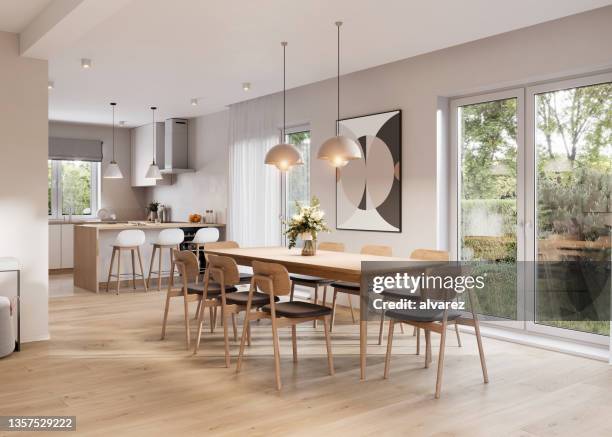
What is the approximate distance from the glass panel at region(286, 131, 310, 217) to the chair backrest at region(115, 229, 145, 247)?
2.01 m

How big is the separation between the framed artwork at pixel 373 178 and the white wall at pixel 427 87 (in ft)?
0.28

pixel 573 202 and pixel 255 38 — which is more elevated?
pixel 255 38

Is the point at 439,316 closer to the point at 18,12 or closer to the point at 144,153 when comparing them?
the point at 18,12

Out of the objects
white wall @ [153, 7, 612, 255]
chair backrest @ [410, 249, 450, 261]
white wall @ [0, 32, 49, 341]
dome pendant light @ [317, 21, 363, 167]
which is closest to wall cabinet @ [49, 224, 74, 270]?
white wall @ [153, 7, 612, 255]

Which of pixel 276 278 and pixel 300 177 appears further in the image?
pixel 300 177

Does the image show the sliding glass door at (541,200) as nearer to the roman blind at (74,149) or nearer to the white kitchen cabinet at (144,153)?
the white kitchen cabinet at (144,153)

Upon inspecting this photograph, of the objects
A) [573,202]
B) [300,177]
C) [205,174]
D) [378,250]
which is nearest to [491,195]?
[573,202]

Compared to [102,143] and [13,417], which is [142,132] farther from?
[13,417]

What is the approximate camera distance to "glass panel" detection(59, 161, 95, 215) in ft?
33.5

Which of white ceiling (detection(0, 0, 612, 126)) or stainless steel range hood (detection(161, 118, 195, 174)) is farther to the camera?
stainless steel range hood (detection(161, 118, 195, 174))

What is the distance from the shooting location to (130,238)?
754 centimetres

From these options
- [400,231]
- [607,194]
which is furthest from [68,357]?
[607,194]

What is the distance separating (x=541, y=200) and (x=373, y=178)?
1820mm

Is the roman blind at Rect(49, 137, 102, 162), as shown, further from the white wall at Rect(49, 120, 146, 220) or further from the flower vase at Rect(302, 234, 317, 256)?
the flower vase at Rect(302, 234, 317, 256)
